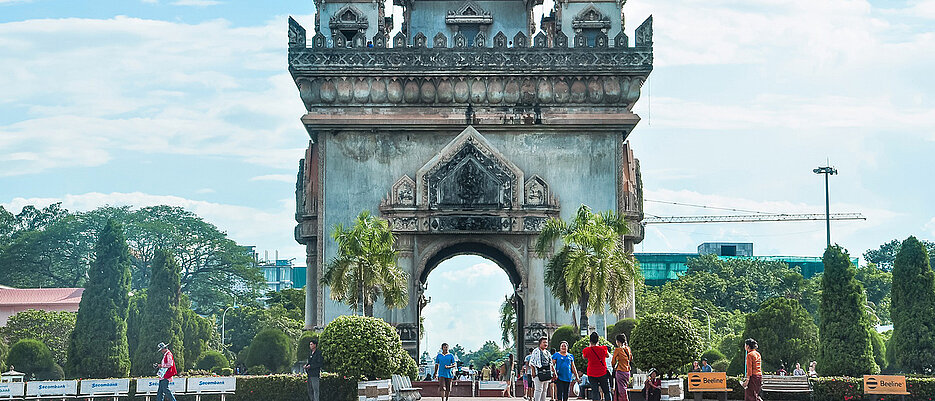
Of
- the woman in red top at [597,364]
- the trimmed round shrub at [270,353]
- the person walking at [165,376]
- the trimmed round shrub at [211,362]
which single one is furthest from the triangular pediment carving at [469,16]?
the woman in red top at [597,364]

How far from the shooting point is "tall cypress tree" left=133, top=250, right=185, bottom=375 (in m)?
52.2

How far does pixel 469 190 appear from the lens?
41.9 m

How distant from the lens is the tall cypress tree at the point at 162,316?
52.2m

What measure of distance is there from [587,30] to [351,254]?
12.2 m

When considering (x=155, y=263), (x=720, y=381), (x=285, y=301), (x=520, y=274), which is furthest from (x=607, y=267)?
(x=285, y=301)

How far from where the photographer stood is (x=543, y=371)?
24.6 meters

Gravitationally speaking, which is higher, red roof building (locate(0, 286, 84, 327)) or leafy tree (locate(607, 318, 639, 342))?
red roof building (locate(0, 286, 84, 327))

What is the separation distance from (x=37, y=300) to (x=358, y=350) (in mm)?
59919

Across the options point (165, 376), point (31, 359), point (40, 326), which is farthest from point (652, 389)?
point (40, 326)

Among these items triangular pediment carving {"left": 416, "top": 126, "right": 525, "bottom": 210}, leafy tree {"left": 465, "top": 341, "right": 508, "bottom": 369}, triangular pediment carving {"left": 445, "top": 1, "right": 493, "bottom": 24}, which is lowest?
leafy tree {"left": 465, "top": 341, "right": 508, "bottom": 369}

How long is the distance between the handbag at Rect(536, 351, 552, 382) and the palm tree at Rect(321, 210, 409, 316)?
47.0ft

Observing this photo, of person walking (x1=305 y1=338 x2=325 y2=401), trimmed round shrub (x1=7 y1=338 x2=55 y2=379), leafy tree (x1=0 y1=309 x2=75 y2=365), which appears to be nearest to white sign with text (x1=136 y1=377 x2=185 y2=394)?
person walking (x1=305 y1=338 x2=325 y2=401)

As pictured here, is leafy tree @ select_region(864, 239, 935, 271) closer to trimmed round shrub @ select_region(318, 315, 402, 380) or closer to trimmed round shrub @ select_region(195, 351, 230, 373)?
trimmed round shrub @ select_region(195, 351, 230, 373)

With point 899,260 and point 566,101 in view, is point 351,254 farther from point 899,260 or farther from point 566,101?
point 899,260
